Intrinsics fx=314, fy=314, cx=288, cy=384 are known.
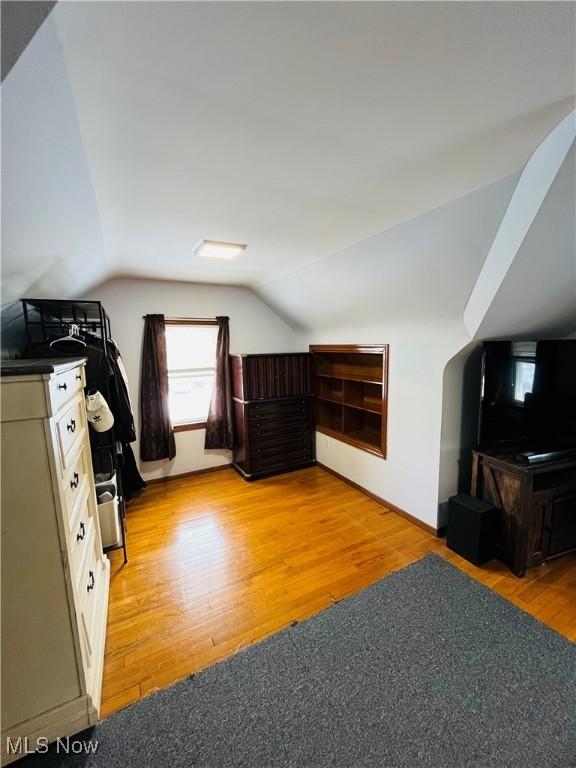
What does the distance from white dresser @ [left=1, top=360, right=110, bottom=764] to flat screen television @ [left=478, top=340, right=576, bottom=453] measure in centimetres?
263

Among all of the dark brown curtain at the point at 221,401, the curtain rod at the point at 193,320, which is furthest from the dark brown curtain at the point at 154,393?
the dark brown curtain at the point at 221,401

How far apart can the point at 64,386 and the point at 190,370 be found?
2.51 metres

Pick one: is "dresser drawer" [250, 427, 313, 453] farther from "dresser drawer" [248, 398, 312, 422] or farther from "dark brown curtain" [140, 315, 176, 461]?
"dark brown curtain" [140, 315, 176, 461]

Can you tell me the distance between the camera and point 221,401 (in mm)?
3900

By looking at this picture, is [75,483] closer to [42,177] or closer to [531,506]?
[42,177]

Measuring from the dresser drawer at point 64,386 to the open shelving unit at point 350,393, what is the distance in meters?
2.47

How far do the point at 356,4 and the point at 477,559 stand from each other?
9.31 feet

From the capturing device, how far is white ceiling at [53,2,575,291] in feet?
2.45

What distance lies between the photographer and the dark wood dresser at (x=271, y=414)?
366 cm

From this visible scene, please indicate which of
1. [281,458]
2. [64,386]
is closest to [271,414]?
[281,458]

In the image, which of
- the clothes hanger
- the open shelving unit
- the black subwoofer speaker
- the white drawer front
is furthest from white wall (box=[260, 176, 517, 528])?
the white drawer front

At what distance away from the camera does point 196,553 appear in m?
2.45

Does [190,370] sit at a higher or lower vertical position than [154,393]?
higher

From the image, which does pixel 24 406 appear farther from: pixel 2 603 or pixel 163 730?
pixel 163 730
